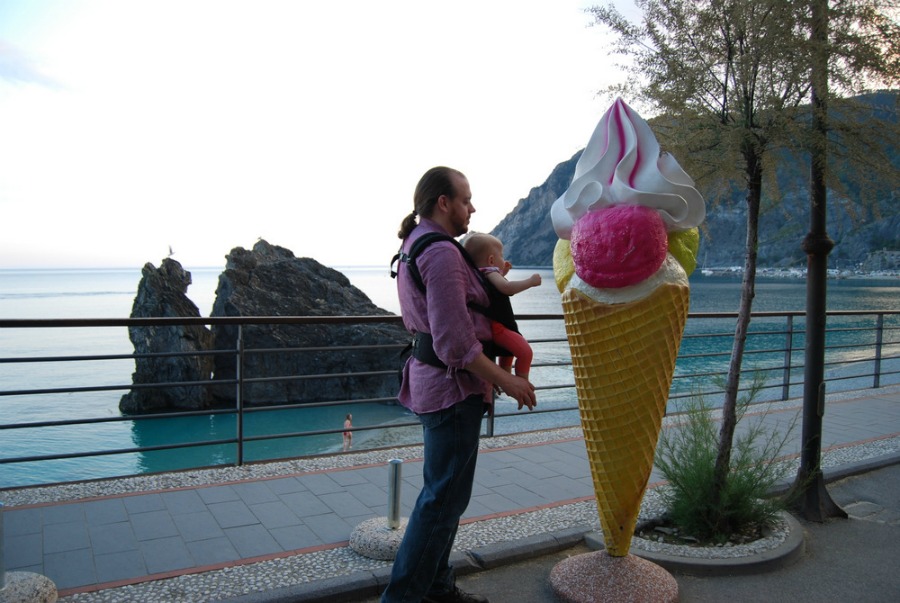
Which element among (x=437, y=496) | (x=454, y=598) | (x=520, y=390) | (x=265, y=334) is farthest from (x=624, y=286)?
(x=265, y=334)

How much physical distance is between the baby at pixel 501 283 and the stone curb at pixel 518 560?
1278 mm

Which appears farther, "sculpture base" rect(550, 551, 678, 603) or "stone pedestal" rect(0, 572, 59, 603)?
"sculpture base" rect(550, 551, 678, 603)

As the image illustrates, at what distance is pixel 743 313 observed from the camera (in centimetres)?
378

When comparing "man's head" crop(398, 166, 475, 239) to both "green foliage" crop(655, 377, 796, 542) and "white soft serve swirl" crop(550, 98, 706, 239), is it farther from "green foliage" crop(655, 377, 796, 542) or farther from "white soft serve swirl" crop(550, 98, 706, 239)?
"green foliage" crop(655, 377, 796, 542)

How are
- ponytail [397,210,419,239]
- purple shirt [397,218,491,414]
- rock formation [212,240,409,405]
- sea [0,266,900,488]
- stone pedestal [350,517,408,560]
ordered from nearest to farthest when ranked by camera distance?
purple shirt [397,218,491,414] → ponytail [397,210,419,239] → stone pedestal [350,517,408,560] → sea [0,266,900,488] → rock formation [212,240,409,405]

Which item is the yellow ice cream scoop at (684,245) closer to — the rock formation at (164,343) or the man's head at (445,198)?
the man's head at (445,198)

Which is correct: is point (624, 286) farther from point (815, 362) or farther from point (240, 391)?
point (240, 391)

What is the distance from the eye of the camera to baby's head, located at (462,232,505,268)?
2.59 m

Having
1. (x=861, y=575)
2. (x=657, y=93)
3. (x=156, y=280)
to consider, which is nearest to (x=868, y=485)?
(x=861, y=575)

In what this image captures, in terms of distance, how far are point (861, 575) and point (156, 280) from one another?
3571 cm

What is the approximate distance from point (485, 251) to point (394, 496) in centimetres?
158

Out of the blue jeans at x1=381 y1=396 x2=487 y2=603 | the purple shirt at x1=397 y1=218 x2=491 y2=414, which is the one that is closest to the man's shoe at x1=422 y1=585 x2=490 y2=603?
the blue jeans at x1=381 y1=396 x2=487 y2=603

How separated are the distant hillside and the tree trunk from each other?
0.14 meters

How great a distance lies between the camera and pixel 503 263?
2.60 metres
